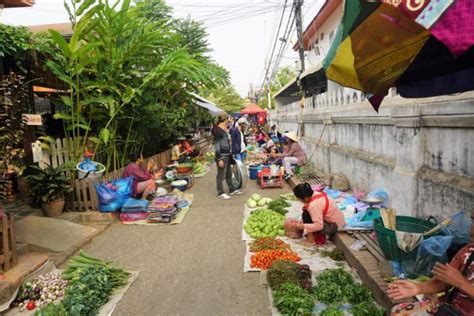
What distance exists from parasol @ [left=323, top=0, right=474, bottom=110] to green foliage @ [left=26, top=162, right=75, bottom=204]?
240 inches

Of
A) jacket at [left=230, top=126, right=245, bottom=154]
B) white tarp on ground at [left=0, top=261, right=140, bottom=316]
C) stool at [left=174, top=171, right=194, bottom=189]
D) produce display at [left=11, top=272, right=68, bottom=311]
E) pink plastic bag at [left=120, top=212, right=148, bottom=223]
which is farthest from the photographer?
stool at [left=174, top=171, right=194, bottom=189]

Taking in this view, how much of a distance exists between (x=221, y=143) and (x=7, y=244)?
5.44 m

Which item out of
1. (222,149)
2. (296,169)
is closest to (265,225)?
(222,149)

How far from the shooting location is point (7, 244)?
4.16m

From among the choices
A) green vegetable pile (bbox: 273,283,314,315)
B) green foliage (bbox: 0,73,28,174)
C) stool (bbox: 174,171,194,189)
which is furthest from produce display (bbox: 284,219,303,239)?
stool (bbox: 174,171,194,189)

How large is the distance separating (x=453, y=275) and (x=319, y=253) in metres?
3.01

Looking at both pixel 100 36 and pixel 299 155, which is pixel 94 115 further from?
pixel 299 155

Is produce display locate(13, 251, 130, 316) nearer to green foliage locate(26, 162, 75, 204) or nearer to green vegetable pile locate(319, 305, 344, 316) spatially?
green vegetable pile locate(319, 305, 344, 316)

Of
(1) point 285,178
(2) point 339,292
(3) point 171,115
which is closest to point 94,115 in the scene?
(3) point 171,115

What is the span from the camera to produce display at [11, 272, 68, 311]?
12.5ft

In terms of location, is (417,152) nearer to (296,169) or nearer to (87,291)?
(87,291)

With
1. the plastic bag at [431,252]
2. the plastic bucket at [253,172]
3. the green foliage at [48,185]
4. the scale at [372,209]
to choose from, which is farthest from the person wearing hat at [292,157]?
the plastic bag at [431,252]

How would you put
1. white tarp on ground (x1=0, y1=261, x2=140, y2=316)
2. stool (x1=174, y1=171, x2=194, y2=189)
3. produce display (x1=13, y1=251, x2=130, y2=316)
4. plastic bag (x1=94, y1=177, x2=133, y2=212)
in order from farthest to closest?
stool (x1=174, y1=171, x2=194, y2=189)
plastic bag (x1=94, y1=177, x2=133, y2=212)
white tarp on ground (x1=0, y1=261, x2=140, y2=316)
produce display (x1=13, y1=251, x2=130, y2=316)

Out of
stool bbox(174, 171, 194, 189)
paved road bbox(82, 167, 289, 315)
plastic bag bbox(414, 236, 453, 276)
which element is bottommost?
paved road bbox(82, 167, 289, 315)
